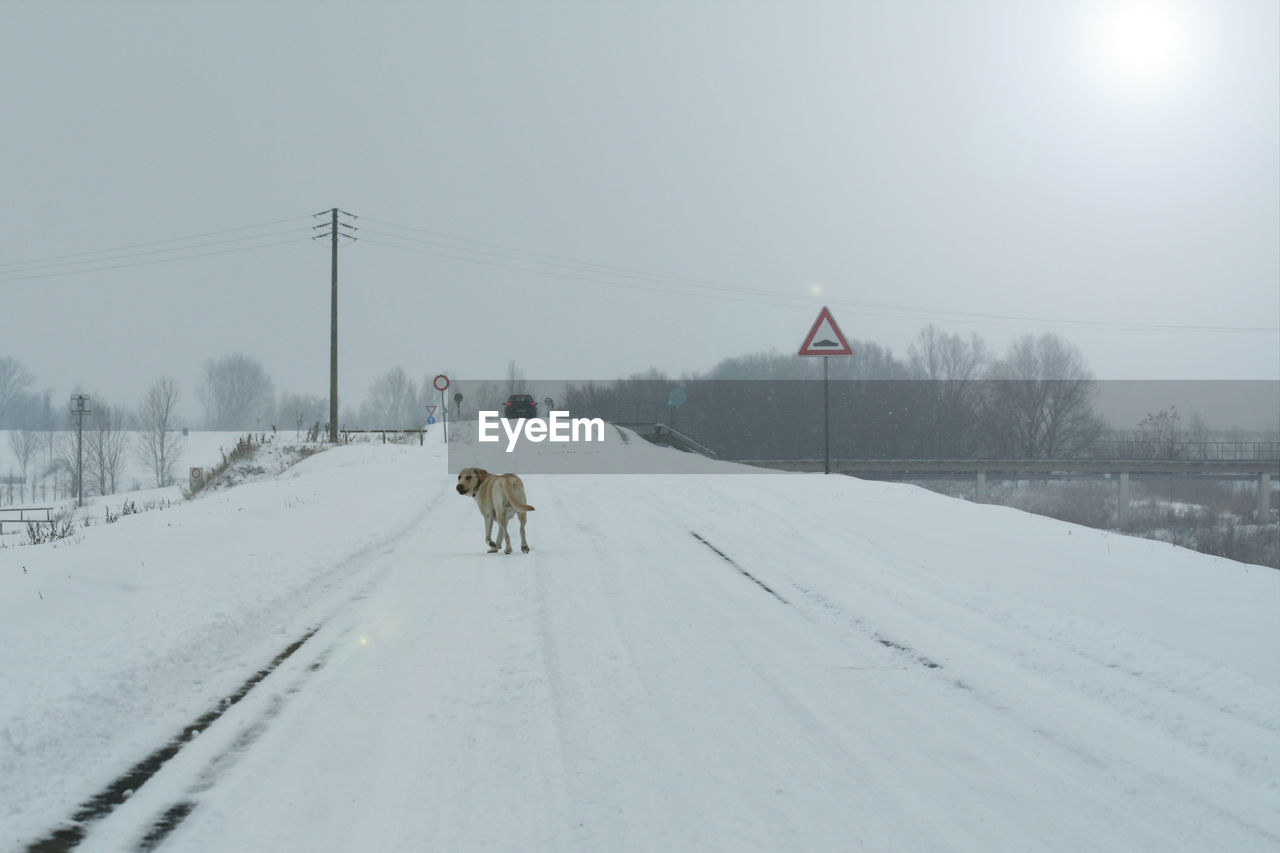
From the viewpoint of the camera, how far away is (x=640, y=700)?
481 cm

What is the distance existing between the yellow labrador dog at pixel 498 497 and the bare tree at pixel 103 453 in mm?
83342

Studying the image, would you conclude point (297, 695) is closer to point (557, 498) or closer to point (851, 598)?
point (851, 598)

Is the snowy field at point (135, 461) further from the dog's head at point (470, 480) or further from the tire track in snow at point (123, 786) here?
the tire track in snow at point (123, 786)

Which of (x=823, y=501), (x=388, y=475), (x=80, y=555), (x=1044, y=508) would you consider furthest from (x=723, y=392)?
(x=80, y=555)

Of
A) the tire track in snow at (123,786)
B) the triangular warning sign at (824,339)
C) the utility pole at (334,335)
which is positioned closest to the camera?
the tire track in snow at (123,786)

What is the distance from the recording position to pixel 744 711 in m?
4.63

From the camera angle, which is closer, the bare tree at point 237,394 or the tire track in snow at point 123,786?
the tire track in snow at point 123,786

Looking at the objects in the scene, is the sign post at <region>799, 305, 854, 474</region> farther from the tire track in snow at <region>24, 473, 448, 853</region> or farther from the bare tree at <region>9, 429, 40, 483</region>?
the bare tree at <region>9, 429, 40, 483</region>

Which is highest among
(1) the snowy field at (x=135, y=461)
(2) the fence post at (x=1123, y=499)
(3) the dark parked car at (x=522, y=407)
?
(3) the dark parked car at (x=522, y=407)

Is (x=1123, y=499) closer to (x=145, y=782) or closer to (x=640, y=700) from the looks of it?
(x=640, y=700)

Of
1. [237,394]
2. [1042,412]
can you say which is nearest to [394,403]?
[237,394]

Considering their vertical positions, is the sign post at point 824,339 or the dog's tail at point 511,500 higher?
the sign post at point 824,339

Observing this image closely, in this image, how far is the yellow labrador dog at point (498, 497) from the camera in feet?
33.9

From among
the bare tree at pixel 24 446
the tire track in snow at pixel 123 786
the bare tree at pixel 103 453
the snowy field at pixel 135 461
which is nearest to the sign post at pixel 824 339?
the tire track in snow at pixel 123 786
